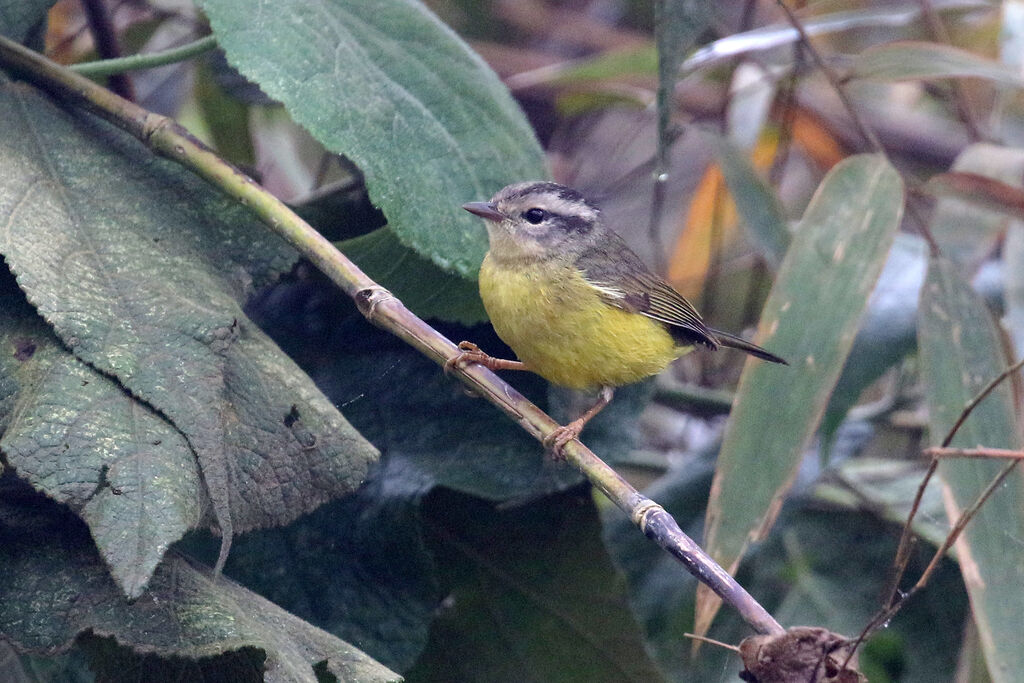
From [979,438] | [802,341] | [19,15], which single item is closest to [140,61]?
[19,15]

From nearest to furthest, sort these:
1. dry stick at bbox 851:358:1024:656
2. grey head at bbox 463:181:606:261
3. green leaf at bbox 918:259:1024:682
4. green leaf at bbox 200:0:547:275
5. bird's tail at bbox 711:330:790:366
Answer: dry stick at bbox 851:358:1024:656 < green leaf at bbox 200:0:547:275 < green leaf at bbox 918:259:1024:682 < bird's tail at bbox 711:330:790:366 < grey head at bbox 463:181:606:261

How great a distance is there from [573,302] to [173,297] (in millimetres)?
966

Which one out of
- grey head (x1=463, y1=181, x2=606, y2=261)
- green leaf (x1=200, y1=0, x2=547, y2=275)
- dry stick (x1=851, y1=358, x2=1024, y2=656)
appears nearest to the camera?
dry stick (x1=851, y1=358, x2=1024, y2=656)

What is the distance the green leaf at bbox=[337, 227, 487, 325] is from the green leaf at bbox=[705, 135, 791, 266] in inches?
37.0

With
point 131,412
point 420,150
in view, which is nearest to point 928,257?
point 420,150

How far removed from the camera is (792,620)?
9.09ft

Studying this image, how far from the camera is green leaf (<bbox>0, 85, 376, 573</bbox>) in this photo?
57.6 inches

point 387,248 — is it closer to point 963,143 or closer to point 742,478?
point 742,478

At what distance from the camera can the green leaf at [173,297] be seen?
1463 mm

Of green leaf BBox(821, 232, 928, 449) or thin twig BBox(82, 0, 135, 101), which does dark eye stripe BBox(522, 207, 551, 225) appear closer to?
green leaf BBox(821, 232, 928, 449)

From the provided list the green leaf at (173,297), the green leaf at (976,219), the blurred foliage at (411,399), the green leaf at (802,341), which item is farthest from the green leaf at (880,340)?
the green leaf at (173,297)

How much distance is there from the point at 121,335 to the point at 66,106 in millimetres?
547

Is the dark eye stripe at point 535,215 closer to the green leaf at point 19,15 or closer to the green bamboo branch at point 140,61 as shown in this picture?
the green bamboo branch at point 140,61

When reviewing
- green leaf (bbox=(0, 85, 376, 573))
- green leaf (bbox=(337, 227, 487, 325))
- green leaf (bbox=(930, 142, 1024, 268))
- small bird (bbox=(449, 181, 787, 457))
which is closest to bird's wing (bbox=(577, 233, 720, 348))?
small bird (bbox=(449, 181, 787, 457))
